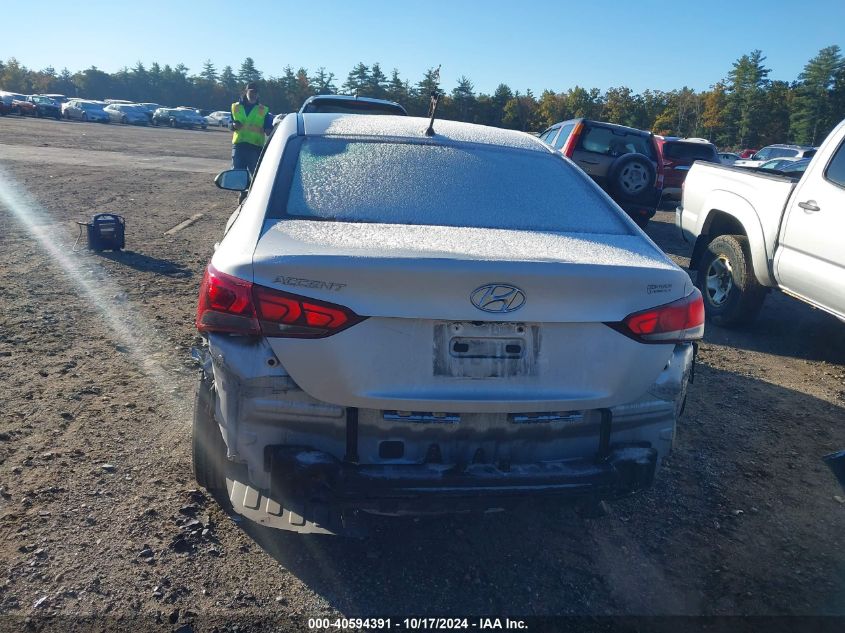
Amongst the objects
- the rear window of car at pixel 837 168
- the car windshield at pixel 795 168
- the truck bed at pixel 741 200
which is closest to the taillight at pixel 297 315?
the rear window of car at pixel 837 168

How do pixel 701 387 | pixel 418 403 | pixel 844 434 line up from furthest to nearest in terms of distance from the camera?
pixel 701 387 < pixel 844 434 < pixel 418 403

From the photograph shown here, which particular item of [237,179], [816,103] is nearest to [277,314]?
[237,179]

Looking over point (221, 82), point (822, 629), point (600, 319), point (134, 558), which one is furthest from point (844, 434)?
point (221, 82)

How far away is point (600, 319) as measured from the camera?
2434 mm

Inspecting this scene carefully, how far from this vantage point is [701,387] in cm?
489

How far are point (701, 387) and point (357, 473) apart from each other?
11.2 ft

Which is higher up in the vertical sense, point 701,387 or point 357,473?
point 357,473

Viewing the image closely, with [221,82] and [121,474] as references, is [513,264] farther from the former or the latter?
[221,82]

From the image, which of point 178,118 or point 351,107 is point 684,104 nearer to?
point 178,118

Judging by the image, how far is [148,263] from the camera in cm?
738

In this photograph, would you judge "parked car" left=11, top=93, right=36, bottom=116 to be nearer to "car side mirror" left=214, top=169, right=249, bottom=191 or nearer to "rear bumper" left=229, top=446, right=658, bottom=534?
"car side mirror" left=214, top=169, right=249, bottom=191

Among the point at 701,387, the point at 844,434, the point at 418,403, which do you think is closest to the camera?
the point at 418,403

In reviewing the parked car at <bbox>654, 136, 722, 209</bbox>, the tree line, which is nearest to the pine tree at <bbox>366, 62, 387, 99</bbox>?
the tree line

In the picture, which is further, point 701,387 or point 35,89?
point 35,89
